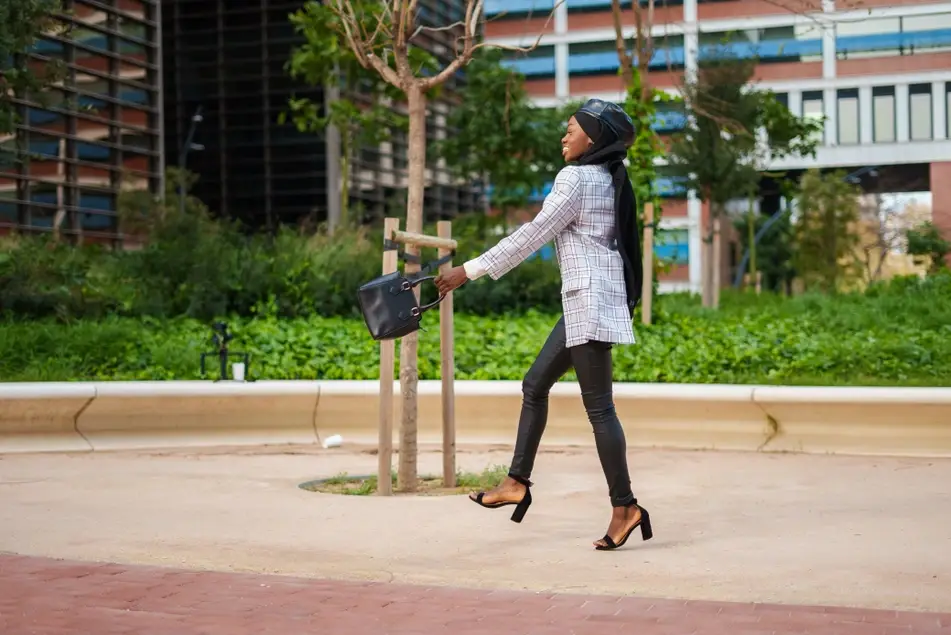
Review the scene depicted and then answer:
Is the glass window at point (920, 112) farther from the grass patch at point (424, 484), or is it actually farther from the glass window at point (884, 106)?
the grass patch at point (424, 484)

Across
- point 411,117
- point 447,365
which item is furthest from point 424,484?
point 411,117

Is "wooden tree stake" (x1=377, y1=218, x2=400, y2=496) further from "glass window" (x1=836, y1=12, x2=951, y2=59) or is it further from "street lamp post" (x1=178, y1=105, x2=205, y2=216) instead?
"glass window" (x1=836, y1=12, x2=951, y2=59)

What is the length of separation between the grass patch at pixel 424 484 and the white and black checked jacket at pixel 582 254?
227 cm

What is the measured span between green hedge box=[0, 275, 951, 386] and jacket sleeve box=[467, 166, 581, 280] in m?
5.89

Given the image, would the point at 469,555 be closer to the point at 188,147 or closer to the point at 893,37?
the point at 188,147

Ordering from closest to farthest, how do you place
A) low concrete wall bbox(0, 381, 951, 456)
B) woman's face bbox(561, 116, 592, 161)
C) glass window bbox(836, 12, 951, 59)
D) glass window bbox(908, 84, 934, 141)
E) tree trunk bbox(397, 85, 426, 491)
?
woman's face bbox(561, 116, 592, 161)
tree trunk bbox(397, 85, 426, 491)
low concrete wall bbox(0, 381, 951, 456)
glass window bbox(836, 12, 951, 59)
glass window bbox(908, 84, 934, 141)

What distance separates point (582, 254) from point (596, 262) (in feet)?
0.23

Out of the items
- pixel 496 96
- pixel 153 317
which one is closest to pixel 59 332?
pixel 153 317

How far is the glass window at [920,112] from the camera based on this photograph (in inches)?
2758

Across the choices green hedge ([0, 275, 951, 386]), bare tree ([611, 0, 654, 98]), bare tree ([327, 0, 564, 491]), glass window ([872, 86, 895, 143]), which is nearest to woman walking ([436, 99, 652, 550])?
bare tree ([327, 0, 564, 491])

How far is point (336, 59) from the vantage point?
26.6 meters

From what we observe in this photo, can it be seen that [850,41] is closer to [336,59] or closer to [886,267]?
[886,267]

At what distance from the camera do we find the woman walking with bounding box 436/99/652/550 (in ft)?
20.3

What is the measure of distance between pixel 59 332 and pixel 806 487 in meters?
7.65
